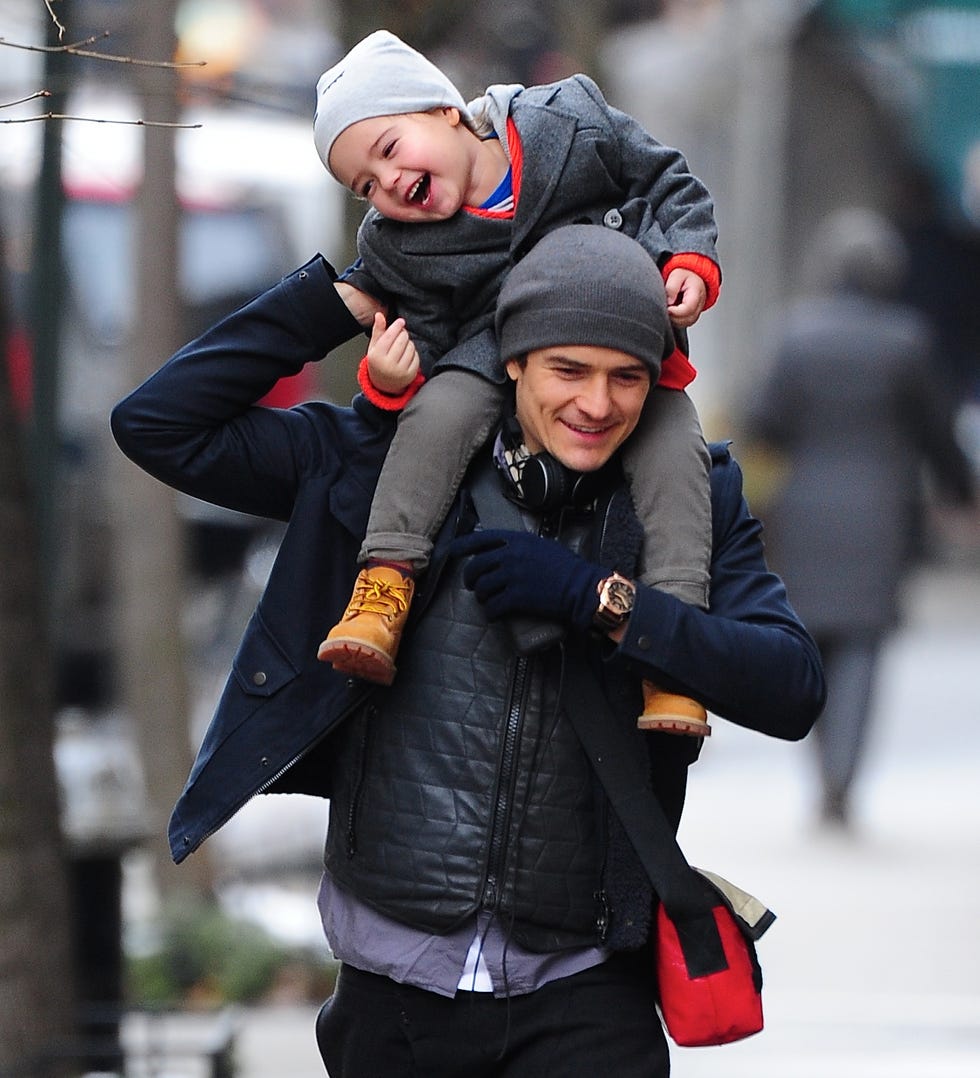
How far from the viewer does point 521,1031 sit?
9.20ft

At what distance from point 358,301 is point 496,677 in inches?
21.3

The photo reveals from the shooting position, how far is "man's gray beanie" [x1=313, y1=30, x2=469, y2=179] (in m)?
2.82

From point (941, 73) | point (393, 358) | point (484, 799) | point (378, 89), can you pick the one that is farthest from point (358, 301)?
point (941, 73)

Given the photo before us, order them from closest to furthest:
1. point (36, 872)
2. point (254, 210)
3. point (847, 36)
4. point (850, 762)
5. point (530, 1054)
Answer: point (530, 1054)
point (36, 872)
point (850, 762)
point (254, 210)
point (847, 36)

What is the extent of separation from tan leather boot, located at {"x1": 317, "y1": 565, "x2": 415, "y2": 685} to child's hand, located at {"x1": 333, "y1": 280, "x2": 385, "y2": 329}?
35 cm

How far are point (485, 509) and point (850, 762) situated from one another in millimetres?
5470

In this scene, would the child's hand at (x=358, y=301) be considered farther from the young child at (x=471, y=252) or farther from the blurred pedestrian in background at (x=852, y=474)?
the blurred pedestrian in background at (x=852, y=474)

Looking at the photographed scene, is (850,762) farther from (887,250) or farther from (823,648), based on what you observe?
(887,250)

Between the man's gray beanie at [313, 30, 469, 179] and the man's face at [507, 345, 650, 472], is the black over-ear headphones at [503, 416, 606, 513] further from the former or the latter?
the man's gray beanie at [313, 30, 469, 179]

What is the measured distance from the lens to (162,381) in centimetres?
290

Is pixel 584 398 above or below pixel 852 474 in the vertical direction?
below

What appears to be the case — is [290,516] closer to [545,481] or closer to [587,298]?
[545,481]

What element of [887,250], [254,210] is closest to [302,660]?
[887,250]

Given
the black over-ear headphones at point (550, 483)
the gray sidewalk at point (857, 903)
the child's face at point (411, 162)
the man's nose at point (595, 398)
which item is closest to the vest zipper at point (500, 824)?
the black over-ear headphones at point (550, 483)
